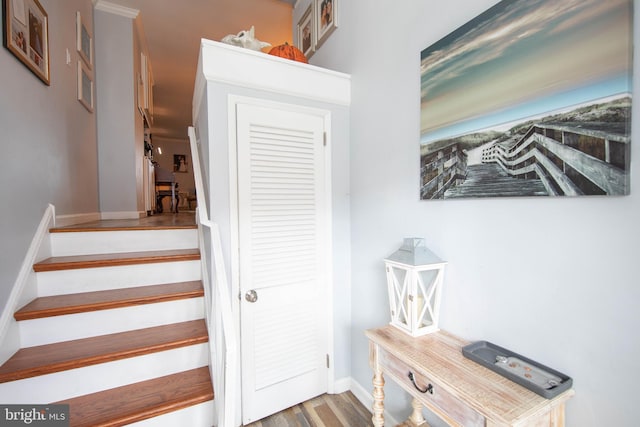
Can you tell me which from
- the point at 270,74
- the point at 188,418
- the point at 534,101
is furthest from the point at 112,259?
the point at 534,101

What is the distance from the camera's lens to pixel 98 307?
153cm

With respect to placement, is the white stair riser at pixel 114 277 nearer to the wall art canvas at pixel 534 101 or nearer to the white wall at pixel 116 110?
the wall art canvas at pixel 534 101

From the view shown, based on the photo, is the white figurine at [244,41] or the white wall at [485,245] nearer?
the white wall at [485,245]

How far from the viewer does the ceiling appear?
3.13 m

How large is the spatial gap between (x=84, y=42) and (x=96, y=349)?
3.14m

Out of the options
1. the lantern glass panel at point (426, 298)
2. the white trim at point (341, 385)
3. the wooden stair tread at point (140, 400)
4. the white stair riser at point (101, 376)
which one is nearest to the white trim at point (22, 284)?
the white stair riser at point (101, 376)

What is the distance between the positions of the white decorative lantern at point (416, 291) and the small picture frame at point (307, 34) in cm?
207

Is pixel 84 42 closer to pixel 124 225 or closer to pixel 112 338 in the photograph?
pixel 124 225

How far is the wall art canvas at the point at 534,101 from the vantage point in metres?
0.76

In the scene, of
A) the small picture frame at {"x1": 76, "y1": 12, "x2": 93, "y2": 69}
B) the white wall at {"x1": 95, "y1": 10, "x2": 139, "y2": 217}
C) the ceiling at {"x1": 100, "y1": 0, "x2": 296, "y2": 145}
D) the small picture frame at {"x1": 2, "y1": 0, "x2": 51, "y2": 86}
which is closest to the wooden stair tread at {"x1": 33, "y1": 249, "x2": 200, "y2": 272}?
the small picture frame at {"x1": 2, "y1": 0, "x2": 51, "y2": 86}

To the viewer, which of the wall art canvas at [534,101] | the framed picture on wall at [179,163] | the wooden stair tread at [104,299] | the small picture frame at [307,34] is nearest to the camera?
the wall art canvas at [534,101]

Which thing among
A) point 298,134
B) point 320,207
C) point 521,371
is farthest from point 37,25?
point 521,371

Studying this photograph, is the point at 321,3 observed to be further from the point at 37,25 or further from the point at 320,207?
the point at 37,25

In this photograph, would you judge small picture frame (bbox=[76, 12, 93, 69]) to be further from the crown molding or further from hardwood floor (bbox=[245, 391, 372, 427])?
hardwood floor (bbox=[245, 391, 372, 427])
